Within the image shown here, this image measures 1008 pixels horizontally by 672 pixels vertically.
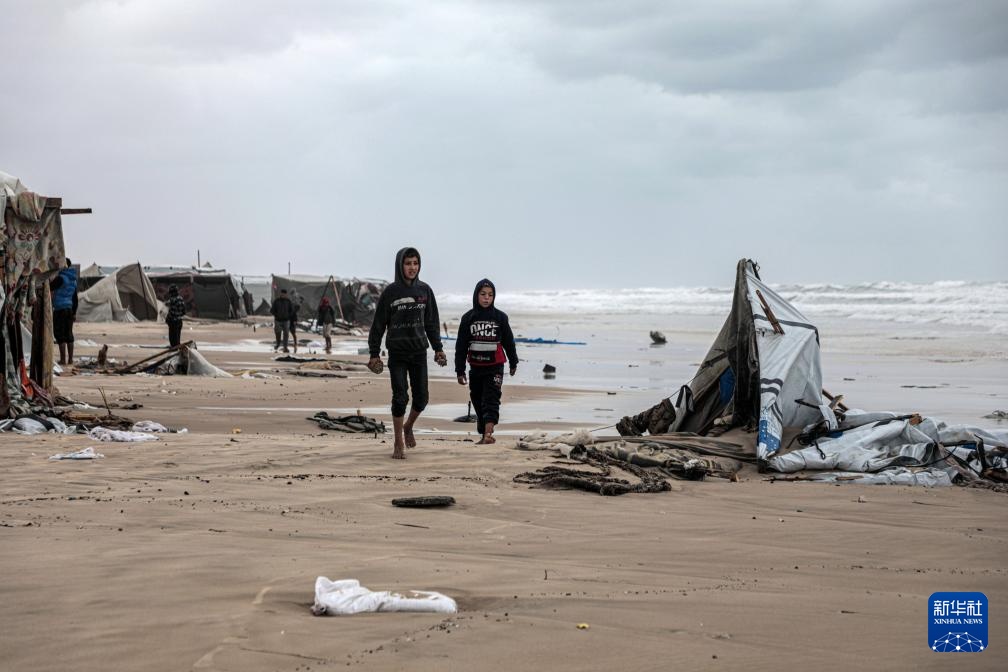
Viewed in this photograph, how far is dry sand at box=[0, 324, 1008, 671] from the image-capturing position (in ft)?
12.6

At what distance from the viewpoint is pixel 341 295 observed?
1748 inches

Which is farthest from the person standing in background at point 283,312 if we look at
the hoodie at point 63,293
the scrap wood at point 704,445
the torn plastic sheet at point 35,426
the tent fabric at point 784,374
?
the scrap wood at point 704,445

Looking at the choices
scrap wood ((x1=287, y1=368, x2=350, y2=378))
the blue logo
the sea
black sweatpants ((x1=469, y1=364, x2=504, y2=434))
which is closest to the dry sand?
the blue logo

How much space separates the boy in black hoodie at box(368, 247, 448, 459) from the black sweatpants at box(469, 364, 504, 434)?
840mm

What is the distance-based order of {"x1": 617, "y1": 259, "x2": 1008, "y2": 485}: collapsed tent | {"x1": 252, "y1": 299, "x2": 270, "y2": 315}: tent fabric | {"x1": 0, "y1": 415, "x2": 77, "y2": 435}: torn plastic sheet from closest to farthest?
{"x1": 617, "y1": 259, "x2": 1008, "y2": 485}: collapsed tent
{"x1": 0, "y1": 415, "x2": 77, "y2": 435}: torn plastic sheet
{"x1": 252, "y1": 299, "x2": 270, "y2": 315}: tent fabric

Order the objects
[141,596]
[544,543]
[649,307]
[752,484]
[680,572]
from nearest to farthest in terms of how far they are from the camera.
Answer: [141,596], [680,572], [544,543], [752,484], [649,307]

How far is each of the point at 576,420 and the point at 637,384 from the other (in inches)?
233

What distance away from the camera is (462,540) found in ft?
18.8

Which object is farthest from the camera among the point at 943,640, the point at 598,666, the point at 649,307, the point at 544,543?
the point at 649,307

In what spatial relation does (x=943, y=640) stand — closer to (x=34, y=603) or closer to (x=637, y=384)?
(x=34, y=603)

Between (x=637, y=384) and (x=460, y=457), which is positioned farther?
(x=637, y=384)

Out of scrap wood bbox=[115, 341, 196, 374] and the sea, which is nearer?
the sea

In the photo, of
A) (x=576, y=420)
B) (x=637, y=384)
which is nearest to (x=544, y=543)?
(x=576, y=420)

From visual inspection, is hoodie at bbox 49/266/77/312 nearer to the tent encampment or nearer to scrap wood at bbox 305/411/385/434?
the tent encampment
